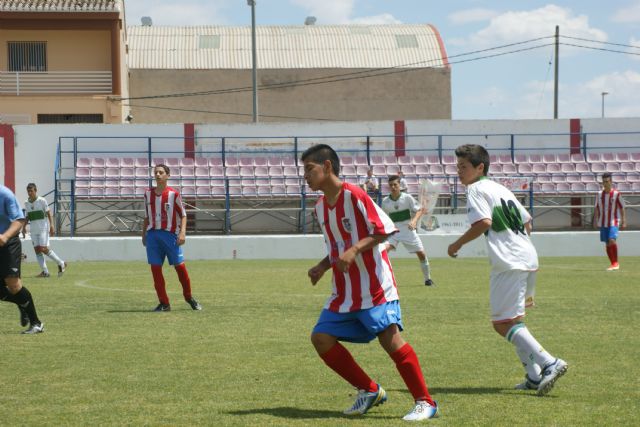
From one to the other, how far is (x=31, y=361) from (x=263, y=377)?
2.30 meters

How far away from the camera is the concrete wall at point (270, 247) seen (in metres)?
28.1

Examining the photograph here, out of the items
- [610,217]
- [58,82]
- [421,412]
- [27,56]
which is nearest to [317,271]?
[421,412]

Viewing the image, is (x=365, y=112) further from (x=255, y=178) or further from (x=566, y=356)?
(x=566, y=356)

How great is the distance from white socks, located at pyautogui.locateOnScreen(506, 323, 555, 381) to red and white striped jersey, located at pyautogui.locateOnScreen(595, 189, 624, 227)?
49.9 ft

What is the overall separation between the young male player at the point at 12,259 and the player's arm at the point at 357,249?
5003 millimetres

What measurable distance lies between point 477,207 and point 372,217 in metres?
1.08

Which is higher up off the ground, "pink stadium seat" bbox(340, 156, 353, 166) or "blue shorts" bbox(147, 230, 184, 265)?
"pink stadium seat" bbox(340, 156, 353, 166)

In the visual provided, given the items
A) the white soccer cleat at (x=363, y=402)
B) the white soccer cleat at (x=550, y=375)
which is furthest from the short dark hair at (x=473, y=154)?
the white soccer cleat at (x=363, y=402)

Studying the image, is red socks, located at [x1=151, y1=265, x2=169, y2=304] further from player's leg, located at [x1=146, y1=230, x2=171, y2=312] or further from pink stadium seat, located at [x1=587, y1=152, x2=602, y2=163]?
pink stadium seat, located at [x1=587, y1=152, x2=602, y2=163]

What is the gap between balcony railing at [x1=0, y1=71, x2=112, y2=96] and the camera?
4397 cm

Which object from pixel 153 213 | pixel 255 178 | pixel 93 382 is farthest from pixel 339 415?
pixel 255 178

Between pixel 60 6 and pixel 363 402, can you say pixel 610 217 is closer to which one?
pixel 363 402

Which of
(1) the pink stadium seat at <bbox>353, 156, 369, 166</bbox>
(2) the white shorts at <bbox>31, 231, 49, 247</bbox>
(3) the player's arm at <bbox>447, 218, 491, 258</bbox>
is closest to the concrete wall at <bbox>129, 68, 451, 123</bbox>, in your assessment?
(1) the pink stadium seat at <bbox>353, 156, 369, 166</bbox>

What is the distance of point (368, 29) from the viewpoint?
60312 millimetres
